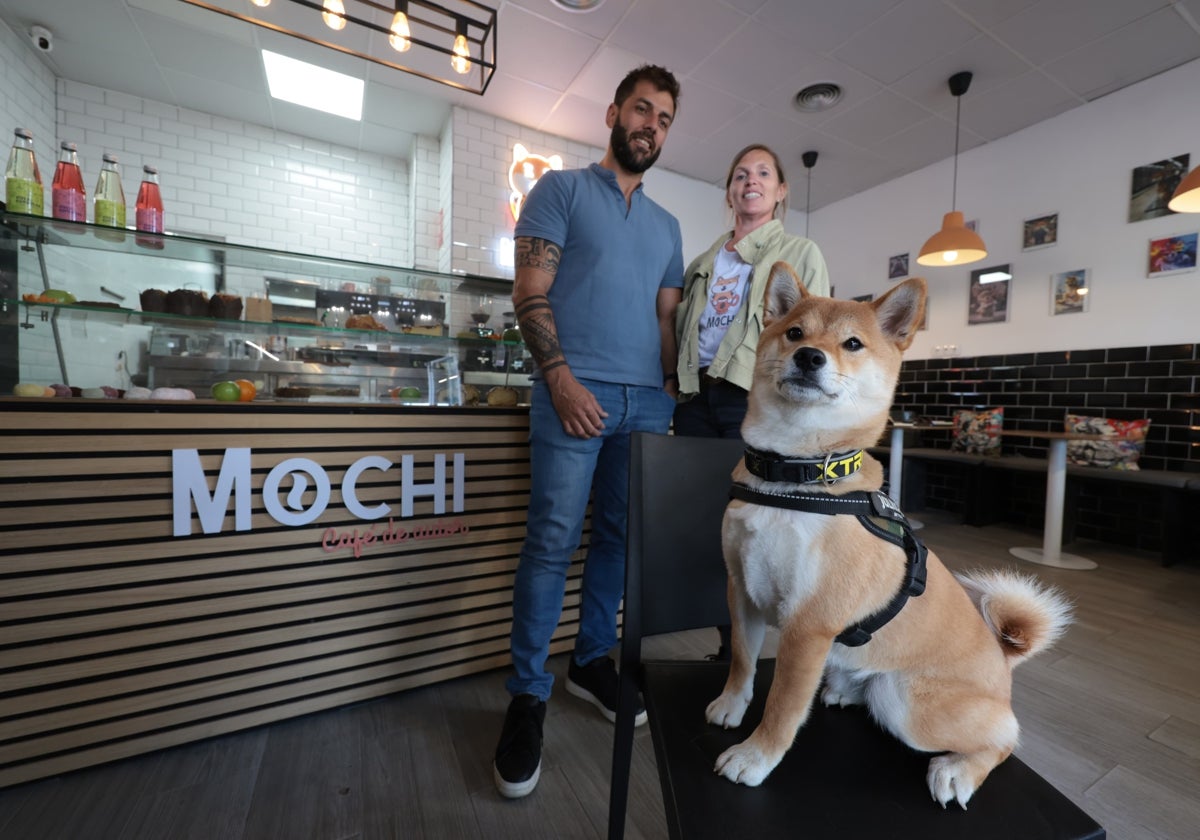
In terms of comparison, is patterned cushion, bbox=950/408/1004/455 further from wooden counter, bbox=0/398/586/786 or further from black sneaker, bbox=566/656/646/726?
wooden counter, bbox=0/398/586/786

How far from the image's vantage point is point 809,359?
819 mm

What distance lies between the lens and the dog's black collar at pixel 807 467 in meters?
0.82

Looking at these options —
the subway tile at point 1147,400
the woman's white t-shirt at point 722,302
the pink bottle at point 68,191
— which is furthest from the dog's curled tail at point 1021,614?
the subway tile at point 1147,400

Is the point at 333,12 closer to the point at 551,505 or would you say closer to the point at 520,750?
the point at 551,505

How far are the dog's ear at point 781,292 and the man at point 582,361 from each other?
1.92 ft

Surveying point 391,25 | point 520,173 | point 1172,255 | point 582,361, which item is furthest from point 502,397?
Result: point 1172,255

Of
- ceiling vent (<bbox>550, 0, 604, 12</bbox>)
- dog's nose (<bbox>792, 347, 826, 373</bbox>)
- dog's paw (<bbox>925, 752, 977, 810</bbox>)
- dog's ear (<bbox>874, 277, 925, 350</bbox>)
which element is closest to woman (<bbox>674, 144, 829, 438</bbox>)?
dog's ear (<bbox>874, 277, 925, 350</bbox>)

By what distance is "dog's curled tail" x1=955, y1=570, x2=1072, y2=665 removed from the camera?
849 millimetres

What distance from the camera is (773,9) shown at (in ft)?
10.5

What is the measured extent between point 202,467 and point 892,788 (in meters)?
1.75

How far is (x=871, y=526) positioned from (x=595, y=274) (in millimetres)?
1068

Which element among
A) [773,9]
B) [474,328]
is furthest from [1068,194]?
[474,328]

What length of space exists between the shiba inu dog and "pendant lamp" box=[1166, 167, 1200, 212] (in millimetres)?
3350

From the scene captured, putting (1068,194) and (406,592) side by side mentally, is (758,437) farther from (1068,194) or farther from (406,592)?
(1068,194)
